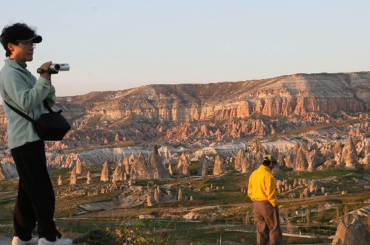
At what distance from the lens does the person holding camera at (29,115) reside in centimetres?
851

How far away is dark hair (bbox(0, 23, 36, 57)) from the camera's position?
8.92 meters

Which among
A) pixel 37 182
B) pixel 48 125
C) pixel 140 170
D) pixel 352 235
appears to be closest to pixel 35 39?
pixel 48 125

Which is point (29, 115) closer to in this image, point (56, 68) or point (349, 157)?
point (56, 68)

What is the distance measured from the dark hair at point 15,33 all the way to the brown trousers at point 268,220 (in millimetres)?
6908

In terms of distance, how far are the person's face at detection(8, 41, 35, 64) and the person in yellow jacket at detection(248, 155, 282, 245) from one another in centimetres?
660

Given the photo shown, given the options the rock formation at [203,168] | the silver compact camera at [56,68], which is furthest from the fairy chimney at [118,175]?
the silver compact camera at [56,68]

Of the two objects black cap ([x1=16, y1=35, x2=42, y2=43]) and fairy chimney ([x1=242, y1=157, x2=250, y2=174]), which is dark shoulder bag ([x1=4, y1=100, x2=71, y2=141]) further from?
fairy chimney ([x1=242, y1=157, x2=250, y2=174])

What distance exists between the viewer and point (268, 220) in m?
14.3

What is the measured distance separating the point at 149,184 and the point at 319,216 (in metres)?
43.9

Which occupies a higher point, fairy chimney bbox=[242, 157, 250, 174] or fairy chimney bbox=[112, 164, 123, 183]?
fairy chimney bbox=[242, 157, 250, 174]

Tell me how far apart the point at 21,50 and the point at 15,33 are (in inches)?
8.8

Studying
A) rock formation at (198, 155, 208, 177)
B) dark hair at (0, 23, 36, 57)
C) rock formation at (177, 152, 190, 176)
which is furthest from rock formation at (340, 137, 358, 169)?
dark hair at (0, 23, 36, 57)

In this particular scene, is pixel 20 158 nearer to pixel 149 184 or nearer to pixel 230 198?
pixel 230 198

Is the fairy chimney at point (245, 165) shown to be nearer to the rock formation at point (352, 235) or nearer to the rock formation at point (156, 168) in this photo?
the rock formation at point (156, 168)
